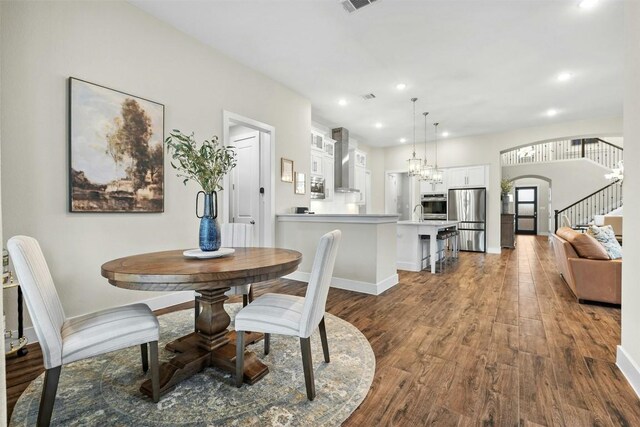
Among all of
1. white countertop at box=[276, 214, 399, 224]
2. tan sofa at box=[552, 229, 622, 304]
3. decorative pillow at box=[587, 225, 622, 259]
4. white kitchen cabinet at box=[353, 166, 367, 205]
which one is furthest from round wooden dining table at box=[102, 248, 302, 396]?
white kitchen cabinet at box=[353, 166, 367, 205]

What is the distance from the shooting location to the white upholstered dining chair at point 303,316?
1.61m

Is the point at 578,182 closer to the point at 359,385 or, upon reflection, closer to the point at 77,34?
the point at 359,385

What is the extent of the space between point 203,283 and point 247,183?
10.6ft

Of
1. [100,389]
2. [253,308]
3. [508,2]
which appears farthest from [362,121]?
[100,389]

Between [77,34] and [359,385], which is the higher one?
[77,34]

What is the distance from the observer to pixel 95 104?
2.55 m

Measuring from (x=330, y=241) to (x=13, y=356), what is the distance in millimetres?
2436

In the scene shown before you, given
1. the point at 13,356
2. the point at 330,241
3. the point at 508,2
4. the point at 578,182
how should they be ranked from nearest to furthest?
the point at 330,241
the point at 13,356
the point at 508,2
the point at 578,182

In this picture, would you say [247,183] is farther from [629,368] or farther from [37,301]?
[629,368]

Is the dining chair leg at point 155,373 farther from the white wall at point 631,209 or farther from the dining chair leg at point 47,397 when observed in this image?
the white wall at point 631,209

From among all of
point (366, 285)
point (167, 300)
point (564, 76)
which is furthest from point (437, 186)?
point (167, 300)

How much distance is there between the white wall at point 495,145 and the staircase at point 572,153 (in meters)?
3.62

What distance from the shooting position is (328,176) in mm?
6227

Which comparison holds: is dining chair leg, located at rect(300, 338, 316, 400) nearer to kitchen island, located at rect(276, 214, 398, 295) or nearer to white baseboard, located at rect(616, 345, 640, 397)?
white baseboard, located at rect(616, 345, 640, 397)
